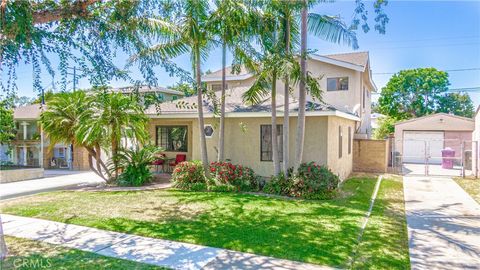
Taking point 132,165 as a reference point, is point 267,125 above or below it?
above

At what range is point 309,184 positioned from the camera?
10.2 meters

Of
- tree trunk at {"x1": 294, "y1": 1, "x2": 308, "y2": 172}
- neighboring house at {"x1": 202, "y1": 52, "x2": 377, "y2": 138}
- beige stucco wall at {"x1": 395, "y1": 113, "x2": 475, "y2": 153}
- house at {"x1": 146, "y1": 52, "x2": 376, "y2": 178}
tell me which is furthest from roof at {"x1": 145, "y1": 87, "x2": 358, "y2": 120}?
beige stucco wall at {"x1": 395, "y1": 113, "x2": 475, "y2": 153}

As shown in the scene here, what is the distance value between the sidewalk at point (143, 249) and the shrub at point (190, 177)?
4.80 metres

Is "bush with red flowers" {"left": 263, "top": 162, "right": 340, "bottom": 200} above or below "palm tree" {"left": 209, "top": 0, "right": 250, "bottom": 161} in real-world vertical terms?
below

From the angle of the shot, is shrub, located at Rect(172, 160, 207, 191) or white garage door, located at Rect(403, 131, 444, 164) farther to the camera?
white garage door, located at Rect(403, 131, 444, 164)

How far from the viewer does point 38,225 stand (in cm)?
736

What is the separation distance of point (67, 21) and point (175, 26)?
407cm

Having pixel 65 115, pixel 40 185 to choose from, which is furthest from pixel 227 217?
pixel 40 185

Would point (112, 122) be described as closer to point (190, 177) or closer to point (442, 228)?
point (190, 177)

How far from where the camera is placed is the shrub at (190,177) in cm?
1159

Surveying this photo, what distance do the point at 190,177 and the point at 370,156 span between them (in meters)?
11.1

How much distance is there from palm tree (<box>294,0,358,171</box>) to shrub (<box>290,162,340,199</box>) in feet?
1.20

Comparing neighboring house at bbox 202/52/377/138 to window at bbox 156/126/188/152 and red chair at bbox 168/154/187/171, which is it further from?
red chair at bbox 168/154/187/171

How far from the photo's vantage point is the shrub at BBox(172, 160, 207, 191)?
11585 mm
